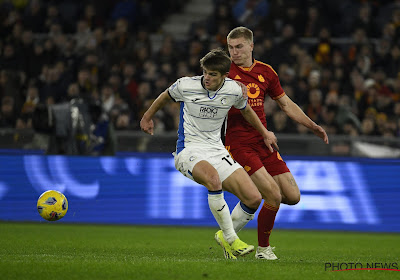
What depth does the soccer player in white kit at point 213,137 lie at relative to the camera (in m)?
7.52

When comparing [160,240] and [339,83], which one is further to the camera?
[339,83]

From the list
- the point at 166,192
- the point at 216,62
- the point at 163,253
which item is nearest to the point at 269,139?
the point at 216,62

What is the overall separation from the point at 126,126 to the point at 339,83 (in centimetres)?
481

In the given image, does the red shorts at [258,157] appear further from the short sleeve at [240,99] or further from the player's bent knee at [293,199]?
the short sleeve at [240,99]

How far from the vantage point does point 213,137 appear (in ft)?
25.7

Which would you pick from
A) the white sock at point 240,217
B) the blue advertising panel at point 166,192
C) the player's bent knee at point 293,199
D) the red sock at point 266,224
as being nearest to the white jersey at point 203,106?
the white sock at point 240,217

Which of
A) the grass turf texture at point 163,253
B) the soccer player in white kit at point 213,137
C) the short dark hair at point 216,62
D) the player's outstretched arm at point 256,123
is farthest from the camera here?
the player's outstretched arm at point 256,123

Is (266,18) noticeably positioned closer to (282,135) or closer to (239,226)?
(282,135)

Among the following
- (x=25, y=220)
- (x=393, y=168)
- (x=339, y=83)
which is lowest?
(x=25, y=220)

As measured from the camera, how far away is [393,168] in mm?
13250

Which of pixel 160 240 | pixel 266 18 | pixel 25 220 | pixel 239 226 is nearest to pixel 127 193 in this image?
pixel 25 220

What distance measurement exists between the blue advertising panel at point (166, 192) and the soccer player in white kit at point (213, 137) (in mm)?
5320

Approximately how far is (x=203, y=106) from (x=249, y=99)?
0.79 metres

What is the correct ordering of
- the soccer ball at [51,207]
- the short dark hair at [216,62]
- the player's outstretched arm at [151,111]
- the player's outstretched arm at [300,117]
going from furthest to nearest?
the soccer ball at [51,207]
the player's outstretched arm at [300,117]
the player's outstretched arm at [151,111]
the short dark hair at [216,62]
